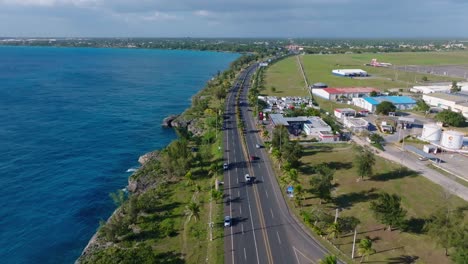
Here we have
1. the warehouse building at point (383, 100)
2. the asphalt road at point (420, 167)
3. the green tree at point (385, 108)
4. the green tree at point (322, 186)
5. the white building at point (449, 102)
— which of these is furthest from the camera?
the warehouse building at point (383, 100)

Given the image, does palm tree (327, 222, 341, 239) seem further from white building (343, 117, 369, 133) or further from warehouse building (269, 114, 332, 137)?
white building (343, 117, 369, 133)

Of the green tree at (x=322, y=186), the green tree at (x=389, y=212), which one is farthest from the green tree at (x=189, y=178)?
the green tree at (x=389, y=212)

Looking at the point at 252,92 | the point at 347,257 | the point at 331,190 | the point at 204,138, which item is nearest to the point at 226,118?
the point at 204,138

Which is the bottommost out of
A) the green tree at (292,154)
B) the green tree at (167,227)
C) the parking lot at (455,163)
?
the green tree at (167,227)

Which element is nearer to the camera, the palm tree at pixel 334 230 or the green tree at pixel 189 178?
the palm tree at pixel 334 230

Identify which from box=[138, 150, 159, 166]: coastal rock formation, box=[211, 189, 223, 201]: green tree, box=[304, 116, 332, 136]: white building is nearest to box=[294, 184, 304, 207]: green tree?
box=[211, 189, 223, 201]: green tree

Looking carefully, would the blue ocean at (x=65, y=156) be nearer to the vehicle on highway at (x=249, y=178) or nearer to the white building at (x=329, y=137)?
the vehicle on highway at (x=249, y=178)

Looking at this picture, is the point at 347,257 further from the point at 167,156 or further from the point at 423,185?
the point at 167,156
